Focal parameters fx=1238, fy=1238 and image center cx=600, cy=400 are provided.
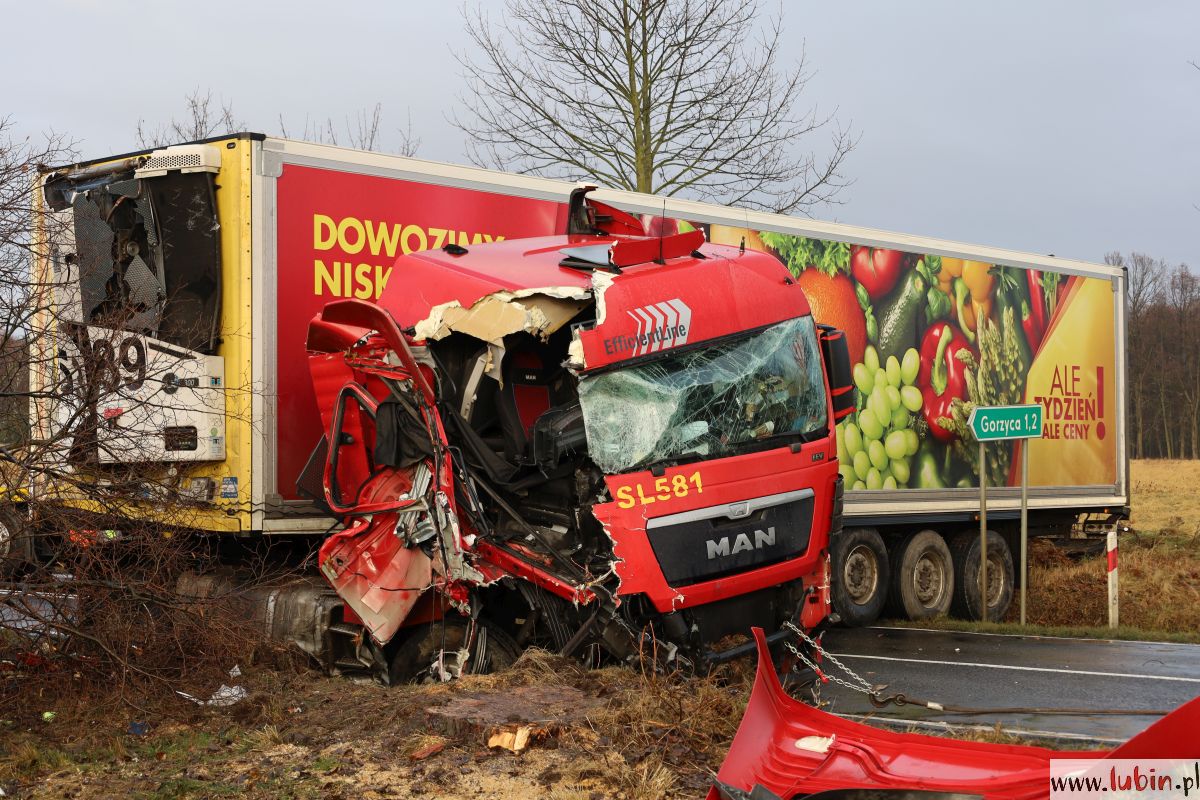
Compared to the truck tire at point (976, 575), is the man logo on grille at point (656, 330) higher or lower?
higher

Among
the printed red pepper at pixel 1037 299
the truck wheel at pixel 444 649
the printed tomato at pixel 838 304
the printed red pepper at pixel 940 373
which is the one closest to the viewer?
the truck wheel at pixel 444 649

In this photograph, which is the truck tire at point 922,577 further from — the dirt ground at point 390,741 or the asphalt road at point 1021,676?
the dirt ground at point 390,741

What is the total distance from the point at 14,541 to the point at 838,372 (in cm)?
492

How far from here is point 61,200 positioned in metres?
8.63

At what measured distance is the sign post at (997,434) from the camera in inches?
479

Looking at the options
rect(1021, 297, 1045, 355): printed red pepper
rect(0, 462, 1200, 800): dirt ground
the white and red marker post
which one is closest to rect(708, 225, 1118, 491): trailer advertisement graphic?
rect(1021, 297, 1045, 355): printed red pepper

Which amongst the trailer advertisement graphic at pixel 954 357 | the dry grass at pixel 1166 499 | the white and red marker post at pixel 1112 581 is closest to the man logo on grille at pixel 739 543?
the trailer advertisement graphic at pixel 954 357

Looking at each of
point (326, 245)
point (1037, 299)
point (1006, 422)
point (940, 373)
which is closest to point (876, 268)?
point (940, 373)

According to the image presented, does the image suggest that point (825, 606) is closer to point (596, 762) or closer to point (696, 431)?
point (696, 431)

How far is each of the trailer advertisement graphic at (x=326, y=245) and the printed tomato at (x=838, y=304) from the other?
397 centimetres

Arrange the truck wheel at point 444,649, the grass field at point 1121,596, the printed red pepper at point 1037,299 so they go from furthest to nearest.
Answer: the printed red pepper at point 1037,299 → the grass field at point 1121,596 → the truck wheel at point 444,649

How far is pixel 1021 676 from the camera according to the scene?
29.0 ft

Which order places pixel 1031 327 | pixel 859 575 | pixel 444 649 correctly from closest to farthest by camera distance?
pixel 444 649 → pixel 859 575 → pixel 1031 327

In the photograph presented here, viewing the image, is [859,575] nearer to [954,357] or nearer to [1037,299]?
[954,357]
